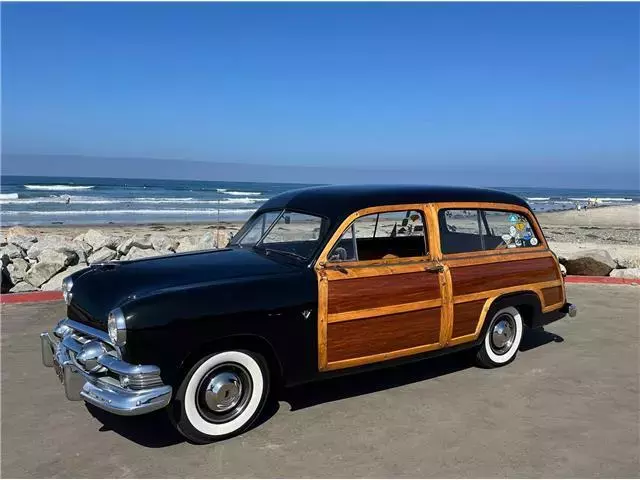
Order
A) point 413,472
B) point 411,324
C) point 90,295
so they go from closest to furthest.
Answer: point 413,472
point 90,295
point 411,324

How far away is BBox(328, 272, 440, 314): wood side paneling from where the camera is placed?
4316mm

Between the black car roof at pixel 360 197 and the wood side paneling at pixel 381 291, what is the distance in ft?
1.97

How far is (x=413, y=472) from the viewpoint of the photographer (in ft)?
11.5

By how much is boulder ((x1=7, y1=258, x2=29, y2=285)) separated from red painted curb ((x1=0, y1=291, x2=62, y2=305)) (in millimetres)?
2341

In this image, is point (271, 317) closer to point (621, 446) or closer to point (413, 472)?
point (413, 472)

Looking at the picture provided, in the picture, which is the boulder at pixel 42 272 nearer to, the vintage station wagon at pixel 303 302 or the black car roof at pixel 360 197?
the vintage station wagon at pixel 303 302

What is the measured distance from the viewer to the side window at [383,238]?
14.9 feet

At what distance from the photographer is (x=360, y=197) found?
4816mm

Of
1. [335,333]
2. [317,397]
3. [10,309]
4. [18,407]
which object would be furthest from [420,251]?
[10,309]

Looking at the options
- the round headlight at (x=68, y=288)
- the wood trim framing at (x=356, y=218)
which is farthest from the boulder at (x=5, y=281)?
the wood trim framing at (x=356, y=218)

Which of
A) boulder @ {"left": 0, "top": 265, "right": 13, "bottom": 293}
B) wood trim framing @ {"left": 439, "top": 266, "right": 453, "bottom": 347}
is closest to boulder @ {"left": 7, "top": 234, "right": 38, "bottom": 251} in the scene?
boulder @ {"left": 0, "top": 265, "right": 13, "bottom": 293}

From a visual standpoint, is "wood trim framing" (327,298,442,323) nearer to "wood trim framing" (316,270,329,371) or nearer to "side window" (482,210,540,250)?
"wood trim framing" (316,270,329,371)

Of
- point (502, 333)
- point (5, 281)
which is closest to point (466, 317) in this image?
point (502, 333)

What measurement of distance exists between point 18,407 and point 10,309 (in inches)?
134
